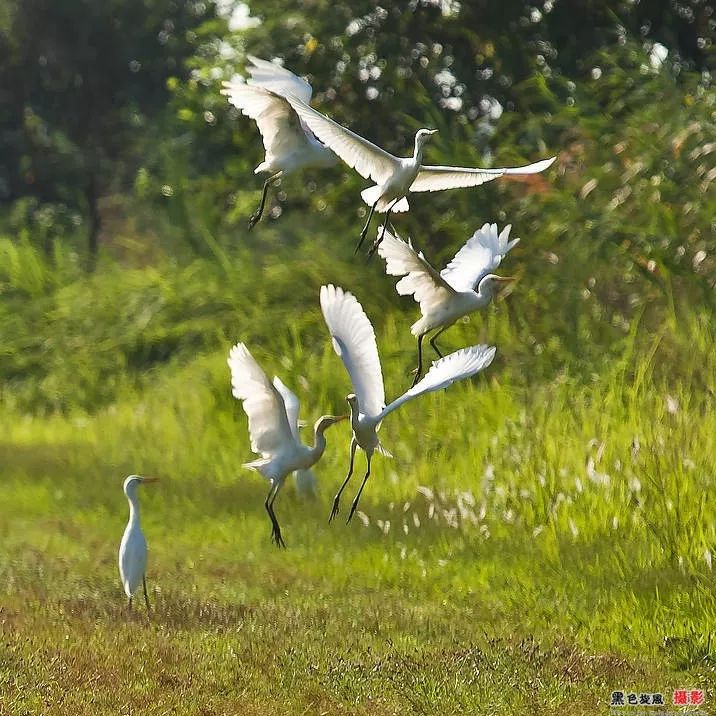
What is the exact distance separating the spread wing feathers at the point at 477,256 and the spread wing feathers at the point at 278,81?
2.92ft

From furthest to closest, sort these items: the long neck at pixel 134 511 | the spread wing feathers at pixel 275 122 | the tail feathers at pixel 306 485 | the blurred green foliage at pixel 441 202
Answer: the blurred green foliage at pixel 441 202 → the tail feathers at pixel 306 485 → the long neck at pixel 134 511 → the spread wing feathers at pixel 275 122

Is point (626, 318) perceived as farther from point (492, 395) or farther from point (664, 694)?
point (664, 694)

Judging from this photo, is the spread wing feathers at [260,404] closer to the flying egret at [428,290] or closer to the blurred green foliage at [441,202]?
the flying egret at [428,290]

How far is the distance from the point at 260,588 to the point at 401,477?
2709mm

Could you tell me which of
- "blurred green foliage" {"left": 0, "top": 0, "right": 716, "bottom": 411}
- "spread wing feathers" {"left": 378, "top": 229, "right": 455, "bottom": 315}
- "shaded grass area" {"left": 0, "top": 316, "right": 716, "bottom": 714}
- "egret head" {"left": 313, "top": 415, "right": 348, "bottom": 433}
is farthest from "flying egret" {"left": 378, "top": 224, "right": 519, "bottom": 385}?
"blurred green foliage" {"left": 0, "top": 0, "right": 716, "bottom": 411}

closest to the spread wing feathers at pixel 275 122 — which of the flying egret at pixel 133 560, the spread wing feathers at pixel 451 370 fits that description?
the spread wing feathers at pixel 451 370

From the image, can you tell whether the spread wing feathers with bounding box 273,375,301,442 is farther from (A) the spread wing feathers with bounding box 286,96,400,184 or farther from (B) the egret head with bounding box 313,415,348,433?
(A) the spread wing feathers with bounding box 286,96,400,184

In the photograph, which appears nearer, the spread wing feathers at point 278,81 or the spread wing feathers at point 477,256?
the spread wing feathers at point 278,81

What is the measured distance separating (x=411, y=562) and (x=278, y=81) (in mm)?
3415

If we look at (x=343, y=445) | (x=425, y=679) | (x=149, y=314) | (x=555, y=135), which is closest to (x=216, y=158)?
(x=149, y=314)

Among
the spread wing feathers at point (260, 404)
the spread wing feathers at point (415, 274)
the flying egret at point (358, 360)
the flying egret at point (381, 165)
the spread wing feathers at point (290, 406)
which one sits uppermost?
the flying egret at point (381, 165)

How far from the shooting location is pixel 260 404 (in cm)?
605

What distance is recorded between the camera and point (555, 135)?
1442cm

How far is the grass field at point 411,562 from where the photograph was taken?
5902 mm
